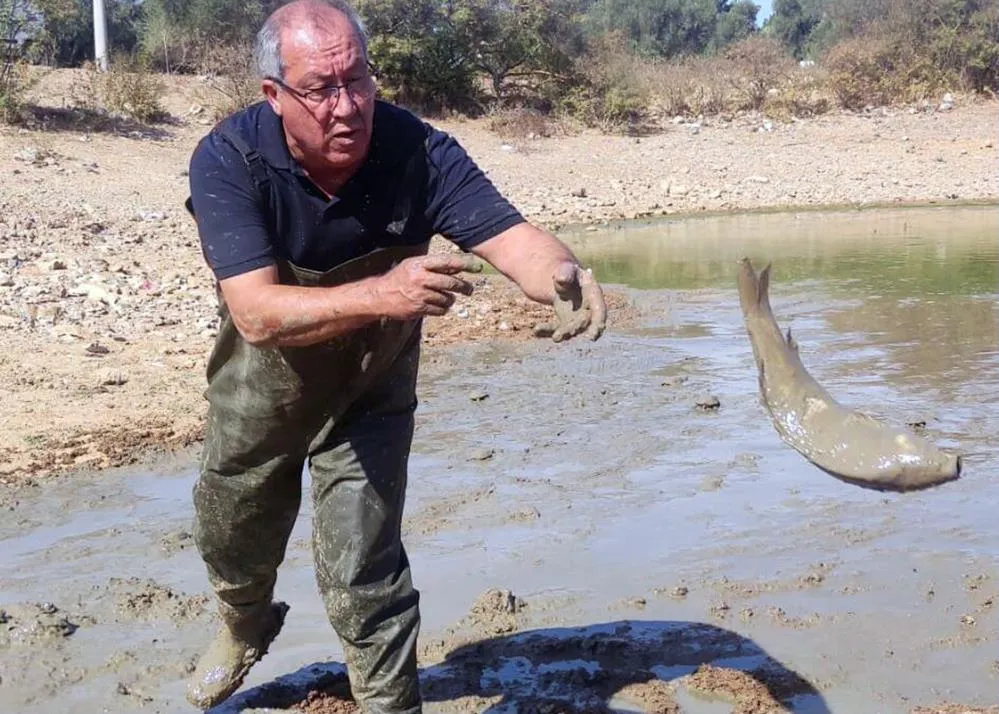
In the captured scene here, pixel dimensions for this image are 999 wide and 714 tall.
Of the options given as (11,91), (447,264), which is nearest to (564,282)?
(447,264)

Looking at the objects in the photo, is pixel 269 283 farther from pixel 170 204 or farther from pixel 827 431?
pixel 170 204

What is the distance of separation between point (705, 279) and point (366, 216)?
7788 millimetres

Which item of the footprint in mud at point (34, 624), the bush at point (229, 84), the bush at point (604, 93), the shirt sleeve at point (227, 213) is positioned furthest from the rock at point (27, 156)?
the shirt sleeve at point (227, 213)

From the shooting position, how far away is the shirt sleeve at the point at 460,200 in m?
3.02

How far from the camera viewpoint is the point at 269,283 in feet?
9.02

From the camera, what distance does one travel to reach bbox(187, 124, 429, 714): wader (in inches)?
121

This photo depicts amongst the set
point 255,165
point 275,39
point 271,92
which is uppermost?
point 275,39

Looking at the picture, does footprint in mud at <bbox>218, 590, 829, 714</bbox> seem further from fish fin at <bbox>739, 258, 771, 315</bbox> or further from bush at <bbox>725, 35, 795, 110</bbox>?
bush at <bbox>725, 35, 795, 110</bbox>

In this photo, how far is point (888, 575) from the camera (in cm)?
418

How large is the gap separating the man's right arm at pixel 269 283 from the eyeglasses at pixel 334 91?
0.20 metres

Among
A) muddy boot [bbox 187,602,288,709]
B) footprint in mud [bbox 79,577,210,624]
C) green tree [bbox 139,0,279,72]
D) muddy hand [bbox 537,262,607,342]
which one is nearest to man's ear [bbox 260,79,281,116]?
muddy hand [bbox 537,262,607,342]

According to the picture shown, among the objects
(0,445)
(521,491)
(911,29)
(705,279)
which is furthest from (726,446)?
(911,29)

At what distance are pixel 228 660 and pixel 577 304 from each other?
1.51 meters

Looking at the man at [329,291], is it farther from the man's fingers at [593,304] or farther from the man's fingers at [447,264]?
the man's fingers at [447,264]
